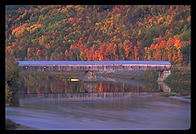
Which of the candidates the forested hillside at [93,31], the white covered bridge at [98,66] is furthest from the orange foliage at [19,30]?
the white covered bridge at [98,66]

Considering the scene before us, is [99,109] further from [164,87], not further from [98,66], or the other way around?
[98,66]

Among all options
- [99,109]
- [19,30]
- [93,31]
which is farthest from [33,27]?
[99,109]

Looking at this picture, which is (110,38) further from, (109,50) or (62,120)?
(62,120)

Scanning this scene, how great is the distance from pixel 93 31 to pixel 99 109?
141 feet

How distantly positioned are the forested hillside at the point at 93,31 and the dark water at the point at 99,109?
2212 centimetres

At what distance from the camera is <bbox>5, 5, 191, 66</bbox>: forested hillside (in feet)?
207

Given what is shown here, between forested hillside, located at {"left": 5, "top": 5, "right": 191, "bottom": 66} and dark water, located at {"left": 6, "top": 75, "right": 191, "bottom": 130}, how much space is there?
22117 millimetres

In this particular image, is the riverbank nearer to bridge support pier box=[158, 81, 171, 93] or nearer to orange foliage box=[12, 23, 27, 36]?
bridge support pier box=[158, 81, 171, 93]

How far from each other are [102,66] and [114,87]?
6.41 metres

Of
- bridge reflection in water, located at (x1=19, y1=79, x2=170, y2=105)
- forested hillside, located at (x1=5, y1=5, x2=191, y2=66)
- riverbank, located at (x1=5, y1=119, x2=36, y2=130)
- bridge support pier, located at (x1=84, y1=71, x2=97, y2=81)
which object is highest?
forested hillside, located at (x1=5, y1=5, x2=191, y2=66)

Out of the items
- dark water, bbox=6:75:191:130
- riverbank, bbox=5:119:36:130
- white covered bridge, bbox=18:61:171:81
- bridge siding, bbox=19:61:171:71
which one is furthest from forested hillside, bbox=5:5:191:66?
riverbank, bbox=5:119:36:130

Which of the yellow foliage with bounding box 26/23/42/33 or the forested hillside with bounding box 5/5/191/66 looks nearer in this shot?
the forested hillside with bounding box 5/5/191/66

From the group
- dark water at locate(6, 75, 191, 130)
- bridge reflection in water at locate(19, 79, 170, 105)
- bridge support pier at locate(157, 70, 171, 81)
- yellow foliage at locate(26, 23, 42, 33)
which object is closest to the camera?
dark water at locate(6, 75, 191, 130)

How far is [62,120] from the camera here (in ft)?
82.0
